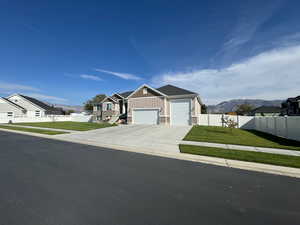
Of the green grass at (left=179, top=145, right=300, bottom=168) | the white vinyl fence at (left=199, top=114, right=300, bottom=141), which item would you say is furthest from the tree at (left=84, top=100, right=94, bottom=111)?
the green grass at (left=179, top=145, right=300, bottom=168)

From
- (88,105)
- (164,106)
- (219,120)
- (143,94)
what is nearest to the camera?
(219,120)

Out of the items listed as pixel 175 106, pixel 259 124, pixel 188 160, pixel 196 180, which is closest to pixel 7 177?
pixel 196 180

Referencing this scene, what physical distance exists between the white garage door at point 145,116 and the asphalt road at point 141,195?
14738 mm

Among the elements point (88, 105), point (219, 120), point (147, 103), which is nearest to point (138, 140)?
point (147, 103)

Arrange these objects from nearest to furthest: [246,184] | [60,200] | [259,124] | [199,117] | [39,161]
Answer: [60,200]
[246,184]
[39,161]
[259,124]
[199,117]

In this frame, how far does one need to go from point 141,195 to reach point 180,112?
16.2 meters

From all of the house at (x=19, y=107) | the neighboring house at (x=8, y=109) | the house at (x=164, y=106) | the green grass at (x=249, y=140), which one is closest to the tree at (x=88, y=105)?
the house at (x=19, y=107)

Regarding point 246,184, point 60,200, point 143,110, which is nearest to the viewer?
point 60,200

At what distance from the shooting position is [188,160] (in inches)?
223

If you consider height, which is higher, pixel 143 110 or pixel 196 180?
pixel 143 110

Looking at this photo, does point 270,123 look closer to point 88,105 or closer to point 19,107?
point 19,107

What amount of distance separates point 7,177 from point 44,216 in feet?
8.46

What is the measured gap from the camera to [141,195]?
10.1 ft

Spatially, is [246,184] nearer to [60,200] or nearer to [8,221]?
[60,200]
